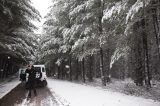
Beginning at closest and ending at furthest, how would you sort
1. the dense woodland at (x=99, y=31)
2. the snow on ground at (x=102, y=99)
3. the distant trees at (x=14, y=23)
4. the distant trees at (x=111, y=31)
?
the snow on ground at (x=102, y=99) < the distant trees at (x=111, y=31) < the dense woodland at (x=99, y=31) < the distant trees at (x=14, y=23)

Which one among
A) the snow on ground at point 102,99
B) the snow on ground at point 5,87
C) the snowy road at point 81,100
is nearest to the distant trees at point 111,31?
the snow on ground at point 102,99

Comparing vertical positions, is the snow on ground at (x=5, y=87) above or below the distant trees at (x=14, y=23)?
below

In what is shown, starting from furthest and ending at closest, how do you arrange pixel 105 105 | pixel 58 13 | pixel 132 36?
pixel 58 13
pixel 132 36
pixel 105 105

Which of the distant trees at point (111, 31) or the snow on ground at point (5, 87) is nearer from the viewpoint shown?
the distant trees at point (111, 31)

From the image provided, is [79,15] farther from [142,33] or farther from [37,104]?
[37,104]

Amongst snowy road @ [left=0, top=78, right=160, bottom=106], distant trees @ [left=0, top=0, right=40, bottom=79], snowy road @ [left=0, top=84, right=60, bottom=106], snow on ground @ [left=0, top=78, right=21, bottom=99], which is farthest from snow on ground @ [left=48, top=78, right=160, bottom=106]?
distant trees @ [left=0, top=0, right=40, bottom=79]

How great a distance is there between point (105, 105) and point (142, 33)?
8180mm

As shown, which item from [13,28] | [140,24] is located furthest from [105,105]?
[13,28]

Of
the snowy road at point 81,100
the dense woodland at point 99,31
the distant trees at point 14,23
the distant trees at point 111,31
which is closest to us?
the snowy road at point 81,100

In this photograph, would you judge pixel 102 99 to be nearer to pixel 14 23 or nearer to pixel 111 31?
pixel 111 31

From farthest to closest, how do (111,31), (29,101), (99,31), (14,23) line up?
(14,23)
(99,31)
(111,31)
(29,101)

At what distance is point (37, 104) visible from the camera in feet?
38.2

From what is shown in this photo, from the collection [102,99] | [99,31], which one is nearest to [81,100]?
[102,99]

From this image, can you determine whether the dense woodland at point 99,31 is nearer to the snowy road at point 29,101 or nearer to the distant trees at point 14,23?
the distant trees at point 14,23
